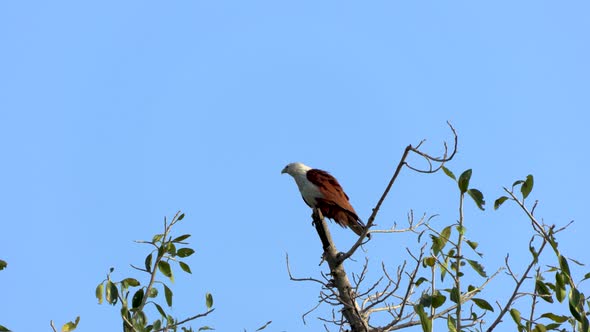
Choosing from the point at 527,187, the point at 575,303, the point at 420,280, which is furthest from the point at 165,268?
the point at 575,303

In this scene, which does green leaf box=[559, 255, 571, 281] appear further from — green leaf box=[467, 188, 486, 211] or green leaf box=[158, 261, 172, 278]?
green leaf box=[158, 261, 172, 278]

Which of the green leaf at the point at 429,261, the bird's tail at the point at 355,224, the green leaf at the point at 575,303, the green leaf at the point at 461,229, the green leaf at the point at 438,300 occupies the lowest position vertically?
the green leaf at the point at 575,303

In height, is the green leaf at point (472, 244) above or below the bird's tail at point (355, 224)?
below

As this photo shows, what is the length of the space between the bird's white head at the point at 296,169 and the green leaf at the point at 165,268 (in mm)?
3863

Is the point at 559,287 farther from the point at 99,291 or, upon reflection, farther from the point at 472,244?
the point at 99,291

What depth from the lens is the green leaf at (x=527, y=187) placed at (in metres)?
3.77

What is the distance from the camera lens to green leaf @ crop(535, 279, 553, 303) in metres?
3.96

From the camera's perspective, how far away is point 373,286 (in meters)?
5.23

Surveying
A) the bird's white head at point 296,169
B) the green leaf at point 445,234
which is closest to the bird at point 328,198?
the bird's white head at point 296,169

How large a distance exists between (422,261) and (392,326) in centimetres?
66

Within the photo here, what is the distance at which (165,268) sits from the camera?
4449mm

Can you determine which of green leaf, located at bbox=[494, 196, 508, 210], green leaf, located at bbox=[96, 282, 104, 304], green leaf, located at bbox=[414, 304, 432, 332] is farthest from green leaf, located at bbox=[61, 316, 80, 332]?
green leaf, located at bbox=[494, 196, 508, 210]

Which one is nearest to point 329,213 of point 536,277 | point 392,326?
point 392,326

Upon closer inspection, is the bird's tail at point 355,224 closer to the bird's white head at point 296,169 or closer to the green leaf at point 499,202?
the bird's white head at point 296,169
